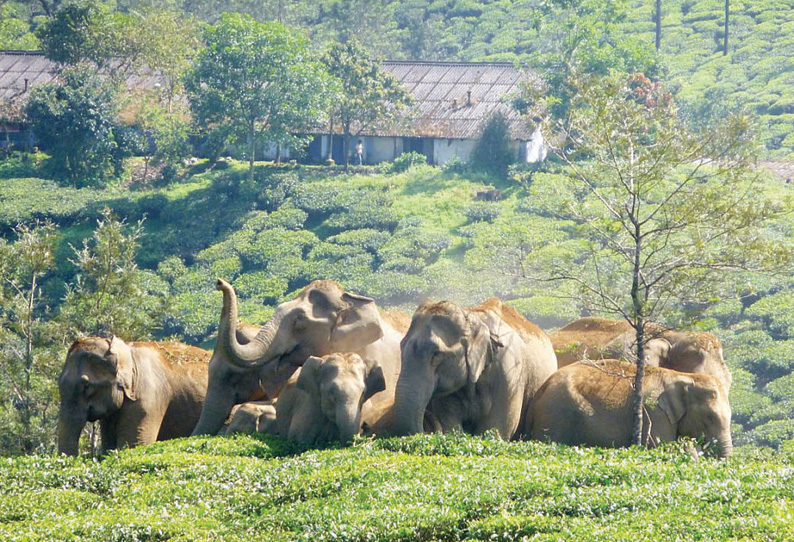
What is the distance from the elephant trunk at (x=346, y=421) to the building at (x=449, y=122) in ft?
148

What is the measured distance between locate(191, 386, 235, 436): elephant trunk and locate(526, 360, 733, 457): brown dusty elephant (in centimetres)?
463

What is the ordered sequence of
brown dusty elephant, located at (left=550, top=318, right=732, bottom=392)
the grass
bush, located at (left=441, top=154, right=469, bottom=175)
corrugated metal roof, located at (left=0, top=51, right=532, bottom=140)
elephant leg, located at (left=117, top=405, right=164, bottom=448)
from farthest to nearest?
corrugated metal roof, located at (left=0, top=51, right=532, bottom=140), bush, located at (left=441, top=154, right=469, bottom=175), brown dusty elephant, located at (left=550, top=318, right=732, bottom=392), elephant leg, located at (left=117, top=405, right=164, bottom=448), the grass

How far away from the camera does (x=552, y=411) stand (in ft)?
63.9

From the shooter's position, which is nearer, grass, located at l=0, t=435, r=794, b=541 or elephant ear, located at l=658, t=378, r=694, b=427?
grass, located at l=0, t=435, r=794, b=541

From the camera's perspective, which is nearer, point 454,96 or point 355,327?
point 355,327

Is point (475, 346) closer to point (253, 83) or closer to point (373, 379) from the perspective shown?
point (373, 379)

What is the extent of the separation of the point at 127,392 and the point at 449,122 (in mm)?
47668

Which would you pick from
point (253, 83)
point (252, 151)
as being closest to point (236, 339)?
point (252, 151)

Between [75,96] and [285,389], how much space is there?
46.7 meters

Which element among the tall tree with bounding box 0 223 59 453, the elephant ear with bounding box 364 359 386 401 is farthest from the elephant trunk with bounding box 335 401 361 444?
the tall tree with bounding box 0 223 59 453

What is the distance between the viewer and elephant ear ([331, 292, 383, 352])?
68.4ft

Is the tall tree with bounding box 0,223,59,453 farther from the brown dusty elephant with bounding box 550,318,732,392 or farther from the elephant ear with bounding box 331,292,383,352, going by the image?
A: the brown dusty elephant with bounding box 550,318,732,392

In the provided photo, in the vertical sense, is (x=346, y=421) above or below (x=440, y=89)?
below

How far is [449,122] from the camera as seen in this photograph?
6644 centimetres
